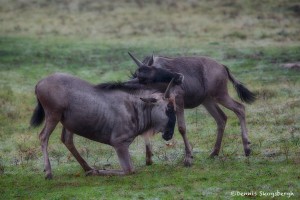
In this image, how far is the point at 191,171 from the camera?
1119 centimetres

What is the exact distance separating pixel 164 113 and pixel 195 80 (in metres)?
1.29

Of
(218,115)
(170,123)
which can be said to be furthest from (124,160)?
(218,115)

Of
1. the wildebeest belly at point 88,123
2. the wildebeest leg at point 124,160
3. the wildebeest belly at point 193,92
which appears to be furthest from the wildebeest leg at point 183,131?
the wildebeest belly at point 88,123

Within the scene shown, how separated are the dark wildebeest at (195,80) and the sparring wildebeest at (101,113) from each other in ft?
1.55

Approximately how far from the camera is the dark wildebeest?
11.9m

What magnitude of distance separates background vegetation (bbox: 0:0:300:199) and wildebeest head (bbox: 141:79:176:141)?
2.43 feet

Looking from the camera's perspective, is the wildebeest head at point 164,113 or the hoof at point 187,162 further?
the hoof at point 187,162

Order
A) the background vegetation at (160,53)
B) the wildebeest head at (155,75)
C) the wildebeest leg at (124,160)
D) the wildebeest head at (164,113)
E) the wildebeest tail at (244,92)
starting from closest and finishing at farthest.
Answer: the background vegetation at (160,53) → the wildebeest leg at (124,160) → the wildebeest head at (164,113) → the wildebeest head at (155,75) → the wildebeest tail at (244,92)

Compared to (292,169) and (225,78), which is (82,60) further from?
(292,169)

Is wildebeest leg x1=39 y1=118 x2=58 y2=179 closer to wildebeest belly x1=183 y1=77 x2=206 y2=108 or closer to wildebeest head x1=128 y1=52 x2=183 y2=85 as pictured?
wildebeest head x1=128 y1=52 x2=183 y2=85

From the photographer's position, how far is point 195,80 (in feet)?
40.7

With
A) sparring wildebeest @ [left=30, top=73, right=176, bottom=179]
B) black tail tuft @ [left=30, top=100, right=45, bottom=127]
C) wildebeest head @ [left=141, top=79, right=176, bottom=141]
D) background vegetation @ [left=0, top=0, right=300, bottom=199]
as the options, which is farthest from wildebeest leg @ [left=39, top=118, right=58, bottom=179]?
wildebeest head @ [left=141, top=79, right=176, bottom=141]

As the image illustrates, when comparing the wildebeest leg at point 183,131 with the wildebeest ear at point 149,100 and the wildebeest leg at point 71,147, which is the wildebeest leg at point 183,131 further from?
the wildebeest leg at point 71,147

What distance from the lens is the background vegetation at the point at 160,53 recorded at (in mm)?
10430
